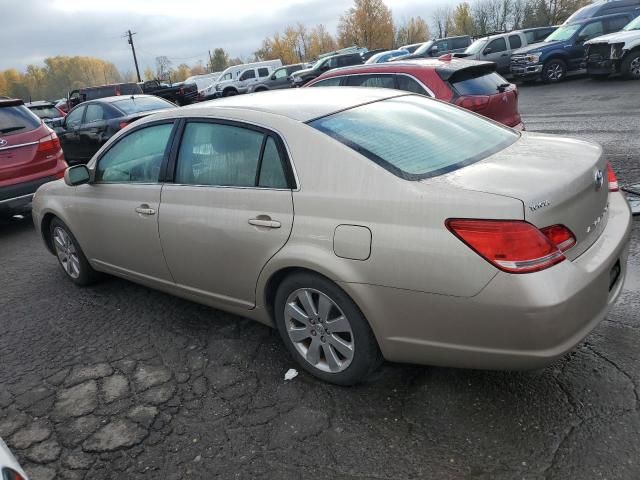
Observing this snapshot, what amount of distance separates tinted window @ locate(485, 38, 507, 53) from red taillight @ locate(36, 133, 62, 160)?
1747 cm

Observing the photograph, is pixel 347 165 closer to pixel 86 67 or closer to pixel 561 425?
pixel 561 425

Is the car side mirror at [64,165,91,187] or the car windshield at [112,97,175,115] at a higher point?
the car windshield at [112,97,175,115]

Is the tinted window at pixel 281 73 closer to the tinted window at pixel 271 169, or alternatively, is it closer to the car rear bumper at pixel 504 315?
the tinted window at pixel 271 169

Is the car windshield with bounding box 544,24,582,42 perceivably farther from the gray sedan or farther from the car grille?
the gray sedan

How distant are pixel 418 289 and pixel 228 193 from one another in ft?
4.44

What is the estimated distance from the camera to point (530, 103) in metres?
14.4

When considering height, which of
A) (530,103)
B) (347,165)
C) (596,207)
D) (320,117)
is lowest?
(530,103)

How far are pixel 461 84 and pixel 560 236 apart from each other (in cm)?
491

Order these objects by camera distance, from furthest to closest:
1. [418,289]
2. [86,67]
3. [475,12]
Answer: [86,67]
[475,12]
[418,289]

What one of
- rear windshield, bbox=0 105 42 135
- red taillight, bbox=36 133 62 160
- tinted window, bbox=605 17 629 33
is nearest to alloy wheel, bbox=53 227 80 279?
red taillight, bbox=36 133 62 160

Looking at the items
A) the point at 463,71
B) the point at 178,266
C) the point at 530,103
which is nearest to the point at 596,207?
the point at 178,266

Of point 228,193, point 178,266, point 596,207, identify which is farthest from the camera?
point 178,266

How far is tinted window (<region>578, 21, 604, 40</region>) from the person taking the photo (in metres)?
17.7

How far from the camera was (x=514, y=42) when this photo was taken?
20.8 metres
